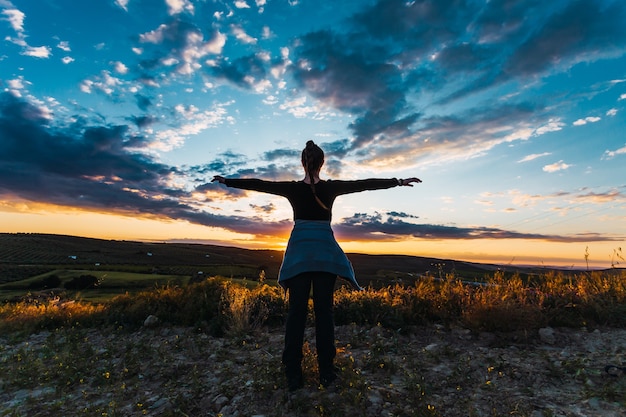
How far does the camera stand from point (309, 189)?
4.70m

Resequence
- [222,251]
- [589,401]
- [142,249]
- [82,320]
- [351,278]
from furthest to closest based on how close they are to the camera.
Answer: [222,251]
[142,249]
[82,320]
[351,278]
[589,401]

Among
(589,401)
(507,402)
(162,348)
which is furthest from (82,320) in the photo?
(589,401)

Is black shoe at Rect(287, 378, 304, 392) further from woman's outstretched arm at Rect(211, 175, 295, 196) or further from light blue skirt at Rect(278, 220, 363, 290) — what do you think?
woman's outstretched arm at Rect(211, 175, 295, 196)

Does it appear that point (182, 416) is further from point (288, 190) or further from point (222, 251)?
point (222, 251)

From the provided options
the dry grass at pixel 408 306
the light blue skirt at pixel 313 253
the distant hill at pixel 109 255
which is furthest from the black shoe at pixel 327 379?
the distant hill at pixel 109 255

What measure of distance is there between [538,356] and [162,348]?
21.1 feet

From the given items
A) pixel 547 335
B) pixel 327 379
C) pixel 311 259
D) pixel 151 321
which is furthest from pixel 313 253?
pixel 151 321

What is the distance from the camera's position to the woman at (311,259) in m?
4.45

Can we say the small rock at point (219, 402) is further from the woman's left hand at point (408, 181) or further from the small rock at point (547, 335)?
the small rock at point (547, 335)

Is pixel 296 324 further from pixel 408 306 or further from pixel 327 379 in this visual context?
pixel 408 306

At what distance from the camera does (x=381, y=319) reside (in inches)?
281

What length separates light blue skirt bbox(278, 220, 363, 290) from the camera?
4418 mm

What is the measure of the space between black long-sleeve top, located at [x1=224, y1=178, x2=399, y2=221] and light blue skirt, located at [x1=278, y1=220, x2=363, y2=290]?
128 millimetres

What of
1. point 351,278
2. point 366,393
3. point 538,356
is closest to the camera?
point 366,393
